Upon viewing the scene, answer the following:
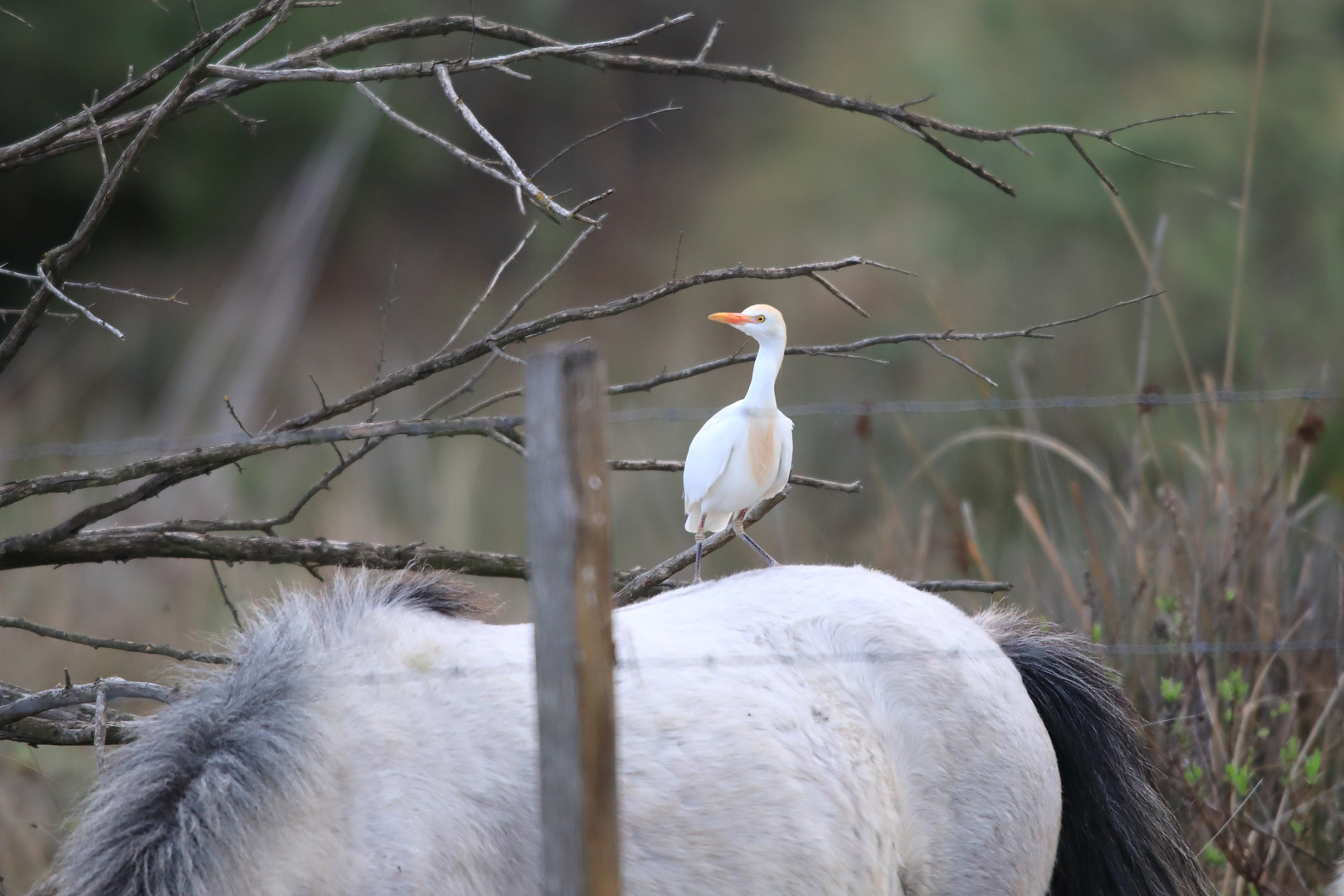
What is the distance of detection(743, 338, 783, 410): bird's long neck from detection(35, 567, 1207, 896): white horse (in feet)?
1.25

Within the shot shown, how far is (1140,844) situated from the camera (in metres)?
2.27

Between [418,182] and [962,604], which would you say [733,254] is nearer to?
[418,182]

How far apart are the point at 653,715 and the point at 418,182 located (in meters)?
13.5

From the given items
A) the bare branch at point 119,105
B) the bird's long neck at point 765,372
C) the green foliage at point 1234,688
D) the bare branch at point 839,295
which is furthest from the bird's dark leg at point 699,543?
the green foliage at point 1234,688

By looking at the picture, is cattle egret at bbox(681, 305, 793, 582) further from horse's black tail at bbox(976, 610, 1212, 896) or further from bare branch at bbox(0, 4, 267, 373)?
bare branch at bbox(0, 4, 267, 373)

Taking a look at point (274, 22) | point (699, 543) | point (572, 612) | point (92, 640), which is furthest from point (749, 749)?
point (274, 22)

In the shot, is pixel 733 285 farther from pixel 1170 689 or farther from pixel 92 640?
pixel 92 640

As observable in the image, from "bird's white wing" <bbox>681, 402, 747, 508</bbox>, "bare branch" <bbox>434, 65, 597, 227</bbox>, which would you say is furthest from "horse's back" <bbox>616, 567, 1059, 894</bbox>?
"bare branch" <bbox>434, 65, 597, 227</bbox>

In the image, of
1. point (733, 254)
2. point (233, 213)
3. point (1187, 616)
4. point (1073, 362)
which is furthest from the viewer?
point (733, 254)

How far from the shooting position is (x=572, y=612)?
52.8 inches

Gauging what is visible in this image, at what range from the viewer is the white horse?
1.67 metres

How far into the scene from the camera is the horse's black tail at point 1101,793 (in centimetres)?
228

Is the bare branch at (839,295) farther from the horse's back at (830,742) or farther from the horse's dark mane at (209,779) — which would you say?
the horse's dark mane at (209,779)

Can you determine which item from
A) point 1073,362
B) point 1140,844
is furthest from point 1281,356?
point 1140,844
